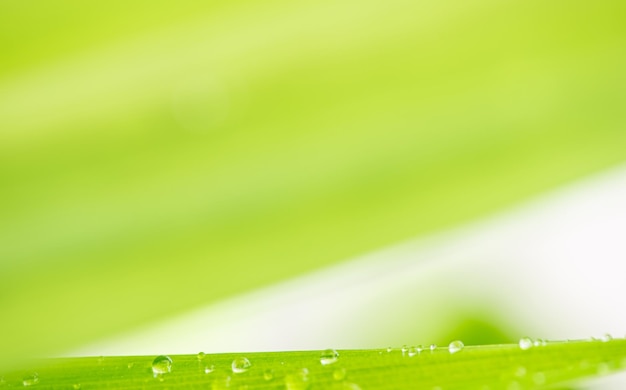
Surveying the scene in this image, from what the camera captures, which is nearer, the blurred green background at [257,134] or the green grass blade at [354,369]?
the green grass blade at [354,369]

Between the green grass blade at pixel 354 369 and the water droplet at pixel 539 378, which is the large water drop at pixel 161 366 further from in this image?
the water droplet at pixel 539 378

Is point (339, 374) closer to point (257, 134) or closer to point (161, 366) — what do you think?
point (161, 366)

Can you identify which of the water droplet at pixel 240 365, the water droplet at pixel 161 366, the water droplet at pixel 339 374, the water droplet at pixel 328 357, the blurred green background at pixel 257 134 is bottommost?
the water droplet at pixel 339 374

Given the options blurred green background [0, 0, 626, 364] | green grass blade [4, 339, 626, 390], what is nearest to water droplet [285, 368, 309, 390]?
green grass blade [4, 339, 626, 390]

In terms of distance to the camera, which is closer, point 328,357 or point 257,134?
point 328,357

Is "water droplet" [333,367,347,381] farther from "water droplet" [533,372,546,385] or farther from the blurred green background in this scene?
the blurred green background

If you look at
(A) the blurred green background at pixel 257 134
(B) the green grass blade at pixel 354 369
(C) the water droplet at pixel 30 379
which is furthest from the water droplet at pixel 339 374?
(A) the blurred green background at pixel 257 134

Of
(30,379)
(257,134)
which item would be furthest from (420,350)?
(257,134)
